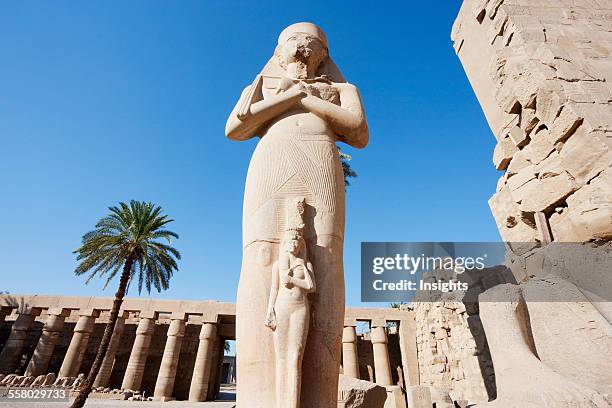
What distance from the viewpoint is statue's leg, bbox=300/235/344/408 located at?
1983 mm

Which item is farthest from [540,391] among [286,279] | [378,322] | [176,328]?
[176,328]

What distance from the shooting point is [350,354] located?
1802 centimetres

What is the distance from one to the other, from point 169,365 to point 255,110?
18.6m

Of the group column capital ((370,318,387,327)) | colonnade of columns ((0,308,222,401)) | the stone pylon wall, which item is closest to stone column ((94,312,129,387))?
colonnade of columns ((0,308,222,401))

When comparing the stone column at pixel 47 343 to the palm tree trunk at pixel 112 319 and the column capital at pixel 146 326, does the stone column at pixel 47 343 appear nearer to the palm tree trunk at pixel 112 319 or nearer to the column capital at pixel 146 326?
the column capital at pixel 146 326

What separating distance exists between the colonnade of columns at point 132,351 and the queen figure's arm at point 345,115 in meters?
17.7

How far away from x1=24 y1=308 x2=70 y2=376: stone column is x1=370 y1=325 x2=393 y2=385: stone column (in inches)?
662

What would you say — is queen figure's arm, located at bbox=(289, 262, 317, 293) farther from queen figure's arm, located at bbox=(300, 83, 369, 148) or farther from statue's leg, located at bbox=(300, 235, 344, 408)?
queen figure's arm, located at bbox=(300, 83, 369, 148)

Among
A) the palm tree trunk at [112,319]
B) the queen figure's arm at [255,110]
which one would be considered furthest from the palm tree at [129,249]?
the queen figure's arm at [255,110]

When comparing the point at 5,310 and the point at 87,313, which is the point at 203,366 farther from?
the point at 5,310

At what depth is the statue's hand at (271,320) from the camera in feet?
6.53

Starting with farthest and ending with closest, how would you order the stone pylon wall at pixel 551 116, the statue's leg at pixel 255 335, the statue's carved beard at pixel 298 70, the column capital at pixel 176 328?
the column capital at pixel 176 328, the statue's carved beard at pixel 298 70, the stone pylon wall at pixel 551 116, the statue's leg at pixel 255 335

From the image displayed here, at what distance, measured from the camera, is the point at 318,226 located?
228 centimetres

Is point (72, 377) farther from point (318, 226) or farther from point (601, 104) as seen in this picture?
point (601, 104)
